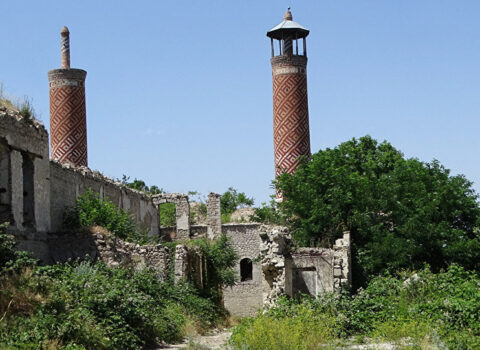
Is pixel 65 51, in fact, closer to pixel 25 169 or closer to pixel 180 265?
pixel 180 265

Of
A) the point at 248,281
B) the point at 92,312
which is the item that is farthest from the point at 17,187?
the point at 248,281

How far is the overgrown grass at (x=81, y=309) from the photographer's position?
1132 cm

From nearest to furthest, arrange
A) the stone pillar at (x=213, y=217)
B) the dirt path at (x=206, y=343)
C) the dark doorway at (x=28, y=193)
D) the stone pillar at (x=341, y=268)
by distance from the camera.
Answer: the dirt path at (x=206, y=343), the dark doorway at (x=28, y=193), the stone pillar at (x=341, y=268), the stone pillar at (x=213, y=217)

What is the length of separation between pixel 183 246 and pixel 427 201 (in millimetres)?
6878

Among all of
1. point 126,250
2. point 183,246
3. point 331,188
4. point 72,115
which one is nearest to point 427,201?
point 331,188

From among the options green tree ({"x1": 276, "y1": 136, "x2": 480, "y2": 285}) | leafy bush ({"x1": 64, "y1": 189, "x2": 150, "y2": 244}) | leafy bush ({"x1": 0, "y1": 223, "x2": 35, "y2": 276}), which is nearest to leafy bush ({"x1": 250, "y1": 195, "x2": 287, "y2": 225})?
green tree ({"x1": 276, "y1": 136, "x2": 480, "y2": 285})

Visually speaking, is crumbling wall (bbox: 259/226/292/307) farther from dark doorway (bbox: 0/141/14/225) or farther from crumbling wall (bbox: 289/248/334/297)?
dark doorway (bbox: 0/141/14/225)

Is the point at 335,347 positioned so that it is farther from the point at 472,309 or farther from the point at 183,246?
the point at 183,246

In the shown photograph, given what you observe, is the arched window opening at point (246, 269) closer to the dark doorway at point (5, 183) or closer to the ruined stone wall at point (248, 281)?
the ruined stone wall at point (248, 281)

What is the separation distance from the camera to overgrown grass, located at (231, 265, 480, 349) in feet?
37.6

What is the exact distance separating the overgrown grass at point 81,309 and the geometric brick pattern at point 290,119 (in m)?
16.0

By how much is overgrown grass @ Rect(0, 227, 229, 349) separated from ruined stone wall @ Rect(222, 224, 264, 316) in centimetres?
1780

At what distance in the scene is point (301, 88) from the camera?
32.8 m

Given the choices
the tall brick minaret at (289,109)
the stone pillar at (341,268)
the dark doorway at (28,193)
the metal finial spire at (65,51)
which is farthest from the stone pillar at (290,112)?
the dark doorway at (28,193)
